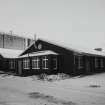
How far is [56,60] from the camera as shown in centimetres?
1900

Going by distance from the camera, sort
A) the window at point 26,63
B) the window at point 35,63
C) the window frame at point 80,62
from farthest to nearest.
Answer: the window at point 26,63
the window at point 35,63
the window frame at point 80,62

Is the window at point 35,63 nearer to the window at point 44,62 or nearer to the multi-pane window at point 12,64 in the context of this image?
the window at point 44,62

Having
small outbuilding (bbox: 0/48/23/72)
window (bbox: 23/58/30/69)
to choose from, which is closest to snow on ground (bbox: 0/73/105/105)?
window (bbox: 23/58/30/69)

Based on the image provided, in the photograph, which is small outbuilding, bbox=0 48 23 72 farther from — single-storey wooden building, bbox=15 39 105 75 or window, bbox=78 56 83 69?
window, bbox=78 56 83 69

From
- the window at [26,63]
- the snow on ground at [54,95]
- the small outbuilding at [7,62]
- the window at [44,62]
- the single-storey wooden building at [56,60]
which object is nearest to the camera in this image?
the snow on ground at [54,95]

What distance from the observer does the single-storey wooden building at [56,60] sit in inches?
712

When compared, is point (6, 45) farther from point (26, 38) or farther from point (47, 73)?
point (47, 73)

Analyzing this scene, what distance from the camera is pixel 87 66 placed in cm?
2095

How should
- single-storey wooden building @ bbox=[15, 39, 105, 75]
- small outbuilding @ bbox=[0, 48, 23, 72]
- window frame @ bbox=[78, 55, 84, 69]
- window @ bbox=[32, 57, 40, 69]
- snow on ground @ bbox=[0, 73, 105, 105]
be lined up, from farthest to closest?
small outbuilding @ bbox=[0, 48, 23, 72], window @ bbox=[32, 57, 40, 69], window frame @ bbox=[78, 55, 84, 69], single-storey wooden building @ bbox=[15, 39, 105, 75], snow on ground @ bbox=[0, 73, 105, 105]

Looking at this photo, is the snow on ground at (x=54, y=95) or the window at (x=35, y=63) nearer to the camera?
the snow on ground at (x=54, y=95)

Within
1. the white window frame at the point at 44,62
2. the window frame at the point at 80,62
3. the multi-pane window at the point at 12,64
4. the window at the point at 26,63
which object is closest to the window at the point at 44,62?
the white window frame at the point at 44,62

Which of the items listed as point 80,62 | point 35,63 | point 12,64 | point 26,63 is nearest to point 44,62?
point 35,63

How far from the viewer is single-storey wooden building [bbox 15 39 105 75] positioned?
18.1m

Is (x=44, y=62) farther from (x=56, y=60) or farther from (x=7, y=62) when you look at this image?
(x=7, y=62)
